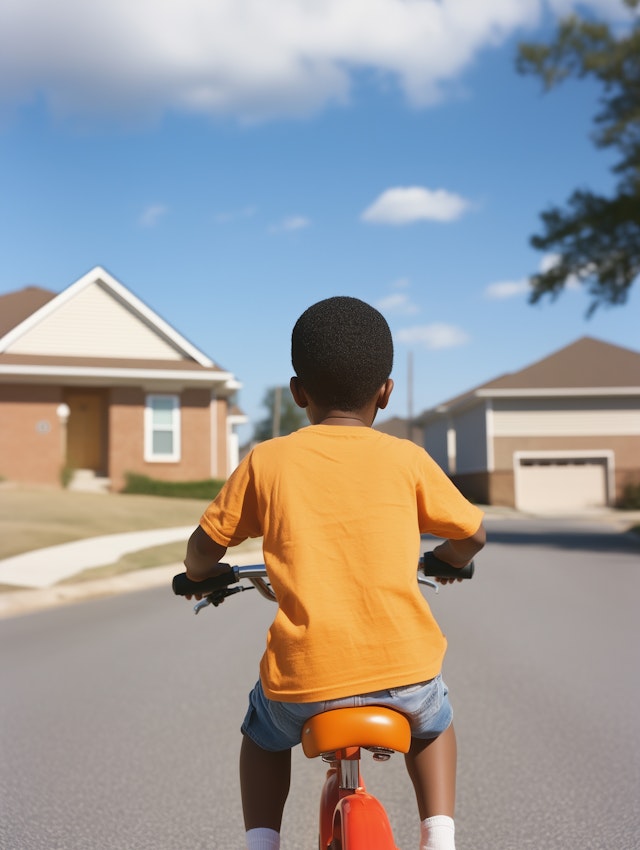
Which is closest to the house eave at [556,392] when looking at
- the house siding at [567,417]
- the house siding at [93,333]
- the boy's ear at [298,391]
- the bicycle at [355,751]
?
the house siding at [567,417]

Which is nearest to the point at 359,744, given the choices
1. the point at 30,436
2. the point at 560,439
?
the point at 30,436

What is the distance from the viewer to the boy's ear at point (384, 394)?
2.87m

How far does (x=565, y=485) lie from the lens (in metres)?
43.7

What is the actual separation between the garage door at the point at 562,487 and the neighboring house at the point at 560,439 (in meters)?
0.04

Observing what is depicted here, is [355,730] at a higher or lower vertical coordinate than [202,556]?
lower

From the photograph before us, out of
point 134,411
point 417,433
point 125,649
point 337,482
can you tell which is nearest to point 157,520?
point 134,411

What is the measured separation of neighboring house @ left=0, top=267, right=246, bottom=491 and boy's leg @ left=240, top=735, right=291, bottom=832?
94.5 feet

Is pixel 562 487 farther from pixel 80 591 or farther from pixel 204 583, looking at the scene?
pixel 204 583

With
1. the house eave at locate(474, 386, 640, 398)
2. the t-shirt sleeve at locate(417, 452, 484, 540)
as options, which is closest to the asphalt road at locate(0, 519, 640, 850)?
the t-shirt sleeve at locate(417, 452, 484, 540)

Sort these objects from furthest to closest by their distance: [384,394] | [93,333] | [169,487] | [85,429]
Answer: [85,429] → [93,333] → [169,487] → [384,394]

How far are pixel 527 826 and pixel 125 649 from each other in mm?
5566

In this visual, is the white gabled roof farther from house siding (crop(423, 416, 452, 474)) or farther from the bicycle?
the bicycle

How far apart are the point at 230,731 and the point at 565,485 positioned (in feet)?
128

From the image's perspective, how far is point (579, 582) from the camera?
14516 mm
